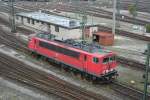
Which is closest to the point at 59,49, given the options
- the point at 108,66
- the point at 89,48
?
the point at 89,48

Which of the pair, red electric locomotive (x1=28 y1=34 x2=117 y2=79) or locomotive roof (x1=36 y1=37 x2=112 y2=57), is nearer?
red electric locomotive (x1=28 y1=34 x2=117 y2=79)

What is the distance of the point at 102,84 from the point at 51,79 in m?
4.80

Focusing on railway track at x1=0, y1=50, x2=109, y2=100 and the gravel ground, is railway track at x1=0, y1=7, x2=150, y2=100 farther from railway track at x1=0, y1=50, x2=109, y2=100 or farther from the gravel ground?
the gravel ground

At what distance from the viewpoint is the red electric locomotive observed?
89.7 ft

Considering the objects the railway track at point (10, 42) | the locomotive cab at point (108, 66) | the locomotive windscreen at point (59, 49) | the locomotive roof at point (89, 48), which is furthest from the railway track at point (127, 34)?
the locomotive cab at point (108, 66)

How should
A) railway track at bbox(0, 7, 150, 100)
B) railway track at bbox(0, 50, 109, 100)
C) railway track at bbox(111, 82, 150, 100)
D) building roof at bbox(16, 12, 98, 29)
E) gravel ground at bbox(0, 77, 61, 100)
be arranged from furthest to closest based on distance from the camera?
building roof at bbox(16, 12, 98, 29), railway track at bbox(0, 7, 150, 100), railway track at bbox(111, 82, 150, 100), railway track at bbox(0, 50, 109, 100), gravel ground at bbox(0, 77, 61, 100)

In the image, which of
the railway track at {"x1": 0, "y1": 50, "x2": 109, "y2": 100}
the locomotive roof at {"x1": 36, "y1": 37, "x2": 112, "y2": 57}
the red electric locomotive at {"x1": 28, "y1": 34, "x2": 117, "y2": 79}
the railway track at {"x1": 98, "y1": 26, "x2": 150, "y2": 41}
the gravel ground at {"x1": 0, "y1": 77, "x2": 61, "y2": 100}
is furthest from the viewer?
the railway track at {"x1": 98, "y1": 26, "x2": 150, "y2": 41}

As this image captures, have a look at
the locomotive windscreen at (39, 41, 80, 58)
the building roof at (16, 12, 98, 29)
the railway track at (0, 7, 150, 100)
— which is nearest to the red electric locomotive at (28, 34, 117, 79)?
the locomotive windscreen at (39, 41, 80, 58)

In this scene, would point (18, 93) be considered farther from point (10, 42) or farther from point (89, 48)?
point (10, 42)

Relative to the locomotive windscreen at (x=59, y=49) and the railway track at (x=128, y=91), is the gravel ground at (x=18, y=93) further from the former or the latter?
the railway track at (x=128, y=91)

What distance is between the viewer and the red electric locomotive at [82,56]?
27.3 m

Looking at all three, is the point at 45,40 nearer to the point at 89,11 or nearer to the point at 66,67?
the point at 66,67

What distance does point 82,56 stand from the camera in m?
28.6

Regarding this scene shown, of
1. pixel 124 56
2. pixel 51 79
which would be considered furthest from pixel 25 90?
pixel 124 56
